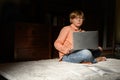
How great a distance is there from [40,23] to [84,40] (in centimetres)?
77

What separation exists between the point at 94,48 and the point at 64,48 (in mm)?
264

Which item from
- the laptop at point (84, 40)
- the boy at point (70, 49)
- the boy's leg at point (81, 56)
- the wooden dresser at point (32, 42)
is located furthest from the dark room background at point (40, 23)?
the laptop at point (84, 40)

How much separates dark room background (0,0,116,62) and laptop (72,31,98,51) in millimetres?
612

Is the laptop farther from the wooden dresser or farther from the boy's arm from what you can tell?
the wooden dresser

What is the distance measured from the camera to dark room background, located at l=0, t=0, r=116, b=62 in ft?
7.63

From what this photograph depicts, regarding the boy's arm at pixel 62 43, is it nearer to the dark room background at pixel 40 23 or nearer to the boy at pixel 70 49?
the boy at pixel 70 49

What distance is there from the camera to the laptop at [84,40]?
1921 millimetres

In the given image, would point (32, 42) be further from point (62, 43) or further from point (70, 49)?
point (70, 49)

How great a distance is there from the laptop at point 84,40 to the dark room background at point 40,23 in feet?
2.01

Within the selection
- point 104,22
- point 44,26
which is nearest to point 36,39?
point 44,26

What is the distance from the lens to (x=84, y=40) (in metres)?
1.95

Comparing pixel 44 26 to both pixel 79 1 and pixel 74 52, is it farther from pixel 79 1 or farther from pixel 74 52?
pixel 79 1

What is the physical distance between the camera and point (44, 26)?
244 cm

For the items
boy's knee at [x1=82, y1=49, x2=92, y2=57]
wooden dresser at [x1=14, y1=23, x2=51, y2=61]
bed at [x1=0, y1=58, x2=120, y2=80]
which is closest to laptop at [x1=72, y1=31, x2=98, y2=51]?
boy's knee at [x1=82, y1=49, x2=92, y2=57]
